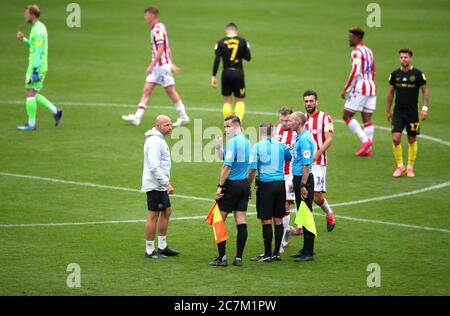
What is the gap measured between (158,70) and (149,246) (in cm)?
996

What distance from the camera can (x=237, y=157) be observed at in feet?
42.1

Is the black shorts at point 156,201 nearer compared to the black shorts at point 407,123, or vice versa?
the black shorts at point 156,201

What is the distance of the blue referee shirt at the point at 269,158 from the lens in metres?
13.0

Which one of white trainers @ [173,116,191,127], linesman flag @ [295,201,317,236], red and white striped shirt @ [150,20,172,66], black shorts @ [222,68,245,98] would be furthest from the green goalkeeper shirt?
linesman flag @ [295,201,317,236]

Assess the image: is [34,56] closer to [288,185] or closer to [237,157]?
[288,185]

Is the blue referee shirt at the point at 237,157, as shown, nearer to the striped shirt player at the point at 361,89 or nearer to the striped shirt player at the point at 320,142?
the striped shirt player at the point at 320,142

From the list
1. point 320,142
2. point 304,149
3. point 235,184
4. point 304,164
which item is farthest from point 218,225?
point 320,142

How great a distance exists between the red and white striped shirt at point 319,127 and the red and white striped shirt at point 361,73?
5.64m

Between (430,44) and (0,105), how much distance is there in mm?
15817

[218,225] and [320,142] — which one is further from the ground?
[320,142]

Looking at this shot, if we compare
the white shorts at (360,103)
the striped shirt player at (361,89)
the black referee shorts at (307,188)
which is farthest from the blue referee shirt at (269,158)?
the white shorts at (360,103)

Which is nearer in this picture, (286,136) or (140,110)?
(286,136)

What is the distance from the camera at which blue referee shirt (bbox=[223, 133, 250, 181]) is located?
41.9 feet

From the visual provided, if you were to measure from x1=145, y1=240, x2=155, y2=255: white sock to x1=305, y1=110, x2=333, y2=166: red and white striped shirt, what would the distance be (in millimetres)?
3147
